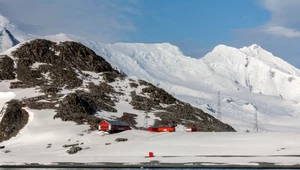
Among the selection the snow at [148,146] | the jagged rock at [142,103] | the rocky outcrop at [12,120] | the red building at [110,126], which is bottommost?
the snow at [148,146]

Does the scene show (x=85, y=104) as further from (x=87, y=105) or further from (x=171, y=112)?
(x=171, y=112)

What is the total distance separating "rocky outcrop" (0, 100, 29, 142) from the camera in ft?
468

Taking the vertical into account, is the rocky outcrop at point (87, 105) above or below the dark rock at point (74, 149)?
above

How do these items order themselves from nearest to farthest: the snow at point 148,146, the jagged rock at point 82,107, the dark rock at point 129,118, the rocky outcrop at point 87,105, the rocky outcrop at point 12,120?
1. the snow at point 148,146
2. the rocky outcrop at point 12,120
3. the jagged rock at point 82,107
4. the rocky outcrop at point 87,105
5. the dark rock at point 129,118

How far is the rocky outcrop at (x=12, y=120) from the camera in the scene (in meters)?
142

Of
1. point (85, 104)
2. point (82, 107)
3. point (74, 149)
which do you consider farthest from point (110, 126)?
point (85, 104)

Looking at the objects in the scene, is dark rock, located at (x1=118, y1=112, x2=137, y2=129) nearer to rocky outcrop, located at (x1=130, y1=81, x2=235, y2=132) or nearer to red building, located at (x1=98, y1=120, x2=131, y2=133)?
rocky outcrop, located at (x1=130, y1=81, x2=235, y2=132)

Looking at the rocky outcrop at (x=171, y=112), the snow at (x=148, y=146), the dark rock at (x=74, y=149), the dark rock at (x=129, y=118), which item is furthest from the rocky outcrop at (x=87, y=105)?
the dark rock at (x=74, y=149)

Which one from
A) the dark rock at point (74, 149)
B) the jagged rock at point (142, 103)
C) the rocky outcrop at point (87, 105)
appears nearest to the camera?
the dark rock at point (74, 149)

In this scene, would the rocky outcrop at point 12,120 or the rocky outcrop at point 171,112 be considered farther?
the rocky outcrop at point 171,112

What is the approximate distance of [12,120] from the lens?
14775cm

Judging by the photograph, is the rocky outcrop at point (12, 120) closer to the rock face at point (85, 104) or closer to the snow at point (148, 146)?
the rock face at point (85, 104)

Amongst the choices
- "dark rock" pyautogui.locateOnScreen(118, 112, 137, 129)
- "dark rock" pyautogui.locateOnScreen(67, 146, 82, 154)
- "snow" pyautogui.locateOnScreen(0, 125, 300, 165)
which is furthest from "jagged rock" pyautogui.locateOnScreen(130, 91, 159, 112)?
"dark rock" pyautogui.locateOnScreen(67, 146, 82, 154)

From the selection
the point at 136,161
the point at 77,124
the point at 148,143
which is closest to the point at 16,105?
the point at 77,124
